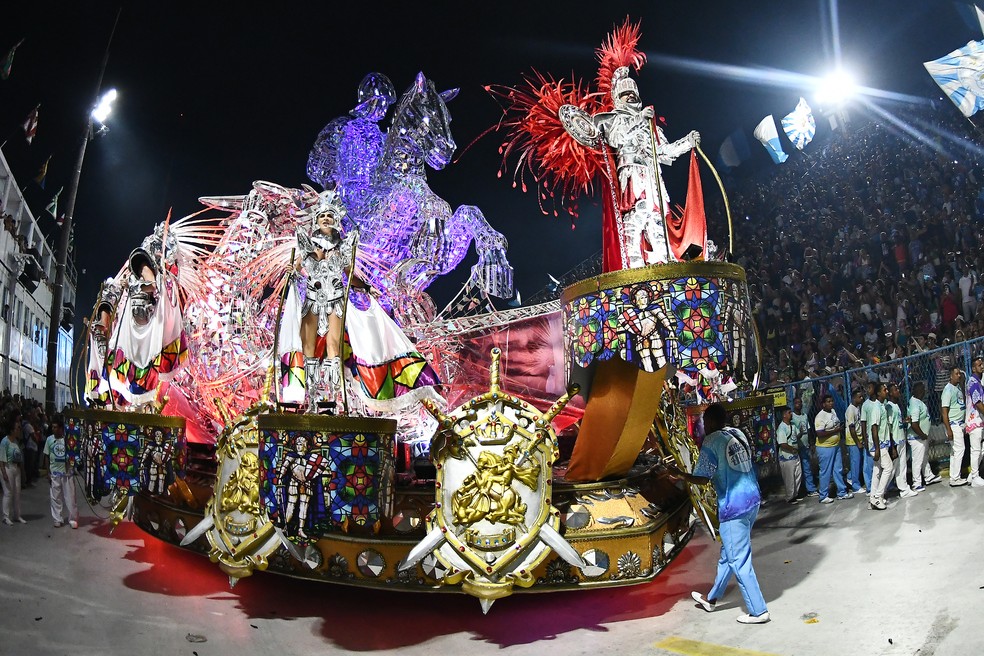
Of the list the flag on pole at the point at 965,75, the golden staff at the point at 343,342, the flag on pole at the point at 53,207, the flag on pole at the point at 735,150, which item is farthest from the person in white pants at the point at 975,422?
the flag on pole at the point at 53,207

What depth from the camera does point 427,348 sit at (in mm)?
8531

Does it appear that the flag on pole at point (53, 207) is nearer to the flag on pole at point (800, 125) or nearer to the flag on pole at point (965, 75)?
the flag on pole at point (800, 125)

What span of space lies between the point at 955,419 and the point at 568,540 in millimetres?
4817

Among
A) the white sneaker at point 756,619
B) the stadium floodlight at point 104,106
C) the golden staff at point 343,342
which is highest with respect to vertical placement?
the stadium floodlight at point 104,106

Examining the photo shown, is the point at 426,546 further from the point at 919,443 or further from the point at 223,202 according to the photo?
the point at 919,443

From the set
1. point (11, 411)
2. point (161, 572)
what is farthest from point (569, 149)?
point (11, 411)

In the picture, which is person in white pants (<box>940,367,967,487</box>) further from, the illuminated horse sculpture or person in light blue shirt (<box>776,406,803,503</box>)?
the illuminated horse sculpture

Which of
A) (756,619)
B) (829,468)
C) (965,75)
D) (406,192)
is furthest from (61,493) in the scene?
(965,75)

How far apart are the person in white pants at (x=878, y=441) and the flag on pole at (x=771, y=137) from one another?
10.7m

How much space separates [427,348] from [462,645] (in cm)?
400

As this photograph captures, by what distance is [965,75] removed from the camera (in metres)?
11.9

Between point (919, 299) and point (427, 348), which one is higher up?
point (919, 299)

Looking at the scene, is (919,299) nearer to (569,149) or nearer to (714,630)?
(569,149)

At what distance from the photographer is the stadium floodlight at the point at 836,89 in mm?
16203
